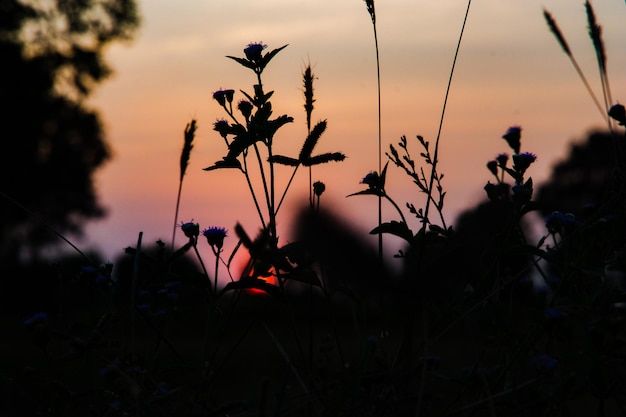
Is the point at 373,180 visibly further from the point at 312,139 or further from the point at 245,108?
the point at 245,108

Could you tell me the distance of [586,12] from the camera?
7.29ft

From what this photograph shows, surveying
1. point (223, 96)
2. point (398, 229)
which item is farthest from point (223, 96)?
point (398, 229)

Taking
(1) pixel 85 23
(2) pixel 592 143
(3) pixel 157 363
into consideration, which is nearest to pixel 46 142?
(1) pixel 85 23

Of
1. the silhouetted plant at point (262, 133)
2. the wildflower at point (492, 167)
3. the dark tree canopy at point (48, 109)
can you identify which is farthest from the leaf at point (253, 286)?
the dark tree canopy at point (48, 109)

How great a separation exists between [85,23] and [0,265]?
29.4 ft

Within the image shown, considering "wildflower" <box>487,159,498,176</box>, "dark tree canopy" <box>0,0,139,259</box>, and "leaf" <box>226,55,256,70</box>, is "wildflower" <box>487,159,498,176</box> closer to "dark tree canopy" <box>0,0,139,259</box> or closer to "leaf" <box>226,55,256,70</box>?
"leaf" <box>226,55,256,70</box>

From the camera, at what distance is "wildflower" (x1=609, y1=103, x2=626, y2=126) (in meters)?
2.58

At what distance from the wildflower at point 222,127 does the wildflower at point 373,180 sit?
0.47 meters

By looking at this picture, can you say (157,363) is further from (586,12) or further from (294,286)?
(586,12)

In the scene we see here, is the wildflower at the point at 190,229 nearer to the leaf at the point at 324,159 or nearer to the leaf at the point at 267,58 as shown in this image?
the leaf at the point at 324,159

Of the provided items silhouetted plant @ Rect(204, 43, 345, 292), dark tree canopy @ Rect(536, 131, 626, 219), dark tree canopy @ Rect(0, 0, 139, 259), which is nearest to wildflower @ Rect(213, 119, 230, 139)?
silhouetted plant @ Rect(204, 43, 345, 292)

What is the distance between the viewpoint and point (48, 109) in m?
29.8

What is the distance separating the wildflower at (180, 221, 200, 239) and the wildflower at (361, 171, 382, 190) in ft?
1.76

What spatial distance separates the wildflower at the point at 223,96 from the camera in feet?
9.19
